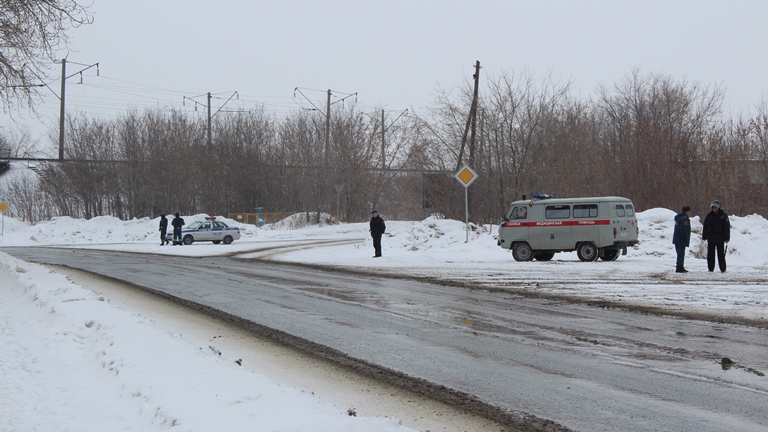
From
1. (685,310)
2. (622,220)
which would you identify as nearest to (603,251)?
(622,220)

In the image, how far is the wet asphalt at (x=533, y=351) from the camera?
20.2ft

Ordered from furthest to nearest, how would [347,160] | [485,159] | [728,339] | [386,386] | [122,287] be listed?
[347,160]
[485,159]
[122,287]
[728,339]
[386,386]

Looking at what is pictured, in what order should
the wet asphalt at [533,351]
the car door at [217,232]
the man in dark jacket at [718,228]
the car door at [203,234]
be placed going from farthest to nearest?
the car door at [217,232] → the car door at [203,234] → the man in dark jacket at [718,228] → the wet asphalt at [533,351]

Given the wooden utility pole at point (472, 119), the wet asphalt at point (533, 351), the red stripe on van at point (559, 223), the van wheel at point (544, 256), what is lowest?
the wet asphalt at point (533, 351)

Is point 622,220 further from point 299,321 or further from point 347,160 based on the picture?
point 347,160

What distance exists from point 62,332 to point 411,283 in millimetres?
9690

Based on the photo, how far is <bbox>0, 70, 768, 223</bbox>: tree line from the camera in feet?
123

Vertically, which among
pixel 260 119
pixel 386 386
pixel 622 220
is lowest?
pixel 386 386

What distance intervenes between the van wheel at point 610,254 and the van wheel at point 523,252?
2328mm

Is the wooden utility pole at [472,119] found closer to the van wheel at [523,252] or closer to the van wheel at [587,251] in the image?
the van wheel at [523,252]

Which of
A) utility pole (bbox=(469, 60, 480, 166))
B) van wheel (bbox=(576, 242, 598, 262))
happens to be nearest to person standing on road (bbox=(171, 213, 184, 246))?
utility pole (bbox=(469, 60, 480, 166))

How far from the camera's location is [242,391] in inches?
245

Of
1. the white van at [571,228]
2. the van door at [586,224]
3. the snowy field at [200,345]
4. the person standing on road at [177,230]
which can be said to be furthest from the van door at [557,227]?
the person standing on road at [177,230]

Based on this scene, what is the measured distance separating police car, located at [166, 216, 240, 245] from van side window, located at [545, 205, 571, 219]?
2446 centimetres
